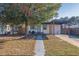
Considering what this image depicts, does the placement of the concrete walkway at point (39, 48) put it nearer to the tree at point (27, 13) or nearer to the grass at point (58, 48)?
the grass at point (58, 48)

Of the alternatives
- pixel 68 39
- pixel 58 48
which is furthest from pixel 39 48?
pixel 68 39

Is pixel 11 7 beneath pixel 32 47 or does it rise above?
above

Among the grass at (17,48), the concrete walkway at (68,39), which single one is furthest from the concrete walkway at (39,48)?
the concrete walkway at (68,39)

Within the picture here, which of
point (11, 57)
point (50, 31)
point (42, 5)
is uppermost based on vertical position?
point (42, 5)

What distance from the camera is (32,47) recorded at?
4.98 metres

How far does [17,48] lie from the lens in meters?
4.98

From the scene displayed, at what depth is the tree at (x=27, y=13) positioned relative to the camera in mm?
5000

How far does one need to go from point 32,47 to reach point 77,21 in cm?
62

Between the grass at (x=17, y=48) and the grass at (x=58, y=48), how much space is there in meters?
0.19

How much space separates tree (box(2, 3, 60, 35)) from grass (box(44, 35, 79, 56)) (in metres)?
0.26

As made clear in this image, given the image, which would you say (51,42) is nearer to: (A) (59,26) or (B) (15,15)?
(A) (59,26)

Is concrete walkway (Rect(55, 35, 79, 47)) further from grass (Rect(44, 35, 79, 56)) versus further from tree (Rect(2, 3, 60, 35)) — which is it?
tree (Rect(2, 3, 60, 35))

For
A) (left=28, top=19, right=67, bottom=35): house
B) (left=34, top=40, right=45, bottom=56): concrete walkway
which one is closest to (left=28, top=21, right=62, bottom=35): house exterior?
(left=28, top=19, right=67, bottom=35): house

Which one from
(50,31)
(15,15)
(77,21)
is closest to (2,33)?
(15,15)
